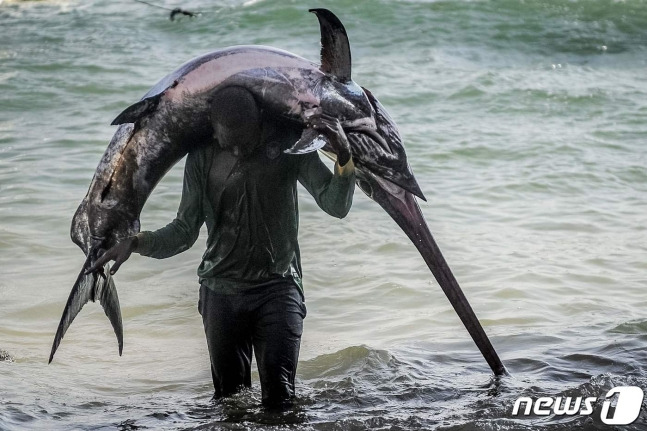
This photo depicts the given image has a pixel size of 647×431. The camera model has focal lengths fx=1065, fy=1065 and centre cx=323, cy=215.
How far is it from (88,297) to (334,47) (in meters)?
1.51

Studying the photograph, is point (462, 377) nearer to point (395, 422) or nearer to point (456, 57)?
point (395, 422)

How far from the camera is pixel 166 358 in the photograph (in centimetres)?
601

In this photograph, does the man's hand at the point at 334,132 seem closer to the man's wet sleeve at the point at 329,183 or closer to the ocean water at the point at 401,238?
the man's wet sleeve at the point at 329,183

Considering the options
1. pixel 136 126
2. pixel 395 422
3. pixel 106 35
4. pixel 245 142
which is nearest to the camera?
pixel 245 142

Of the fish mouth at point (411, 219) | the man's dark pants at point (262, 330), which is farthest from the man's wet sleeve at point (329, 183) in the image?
the man's dark pants at point (262, 330)

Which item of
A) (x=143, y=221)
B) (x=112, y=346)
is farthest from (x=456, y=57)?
(x=112, y=346)

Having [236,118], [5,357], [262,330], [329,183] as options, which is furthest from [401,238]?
[236,118]

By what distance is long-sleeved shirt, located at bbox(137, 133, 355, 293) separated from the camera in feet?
13.4

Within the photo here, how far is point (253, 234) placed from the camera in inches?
162

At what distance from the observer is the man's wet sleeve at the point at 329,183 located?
3936mm

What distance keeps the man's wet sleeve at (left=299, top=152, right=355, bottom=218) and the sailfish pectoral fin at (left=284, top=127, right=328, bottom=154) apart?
122 millimetres

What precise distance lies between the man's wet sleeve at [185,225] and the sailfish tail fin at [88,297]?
400 mm

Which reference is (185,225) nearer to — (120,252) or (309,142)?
(120,252)

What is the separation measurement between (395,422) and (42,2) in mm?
A: 16224
